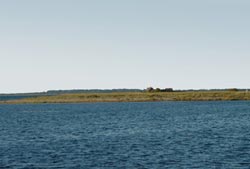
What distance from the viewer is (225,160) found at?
47.0 metres

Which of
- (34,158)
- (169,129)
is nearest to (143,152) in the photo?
(34,158)

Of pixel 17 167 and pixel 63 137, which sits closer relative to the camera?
pixel 17 167

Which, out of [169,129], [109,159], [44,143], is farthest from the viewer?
[169,129]

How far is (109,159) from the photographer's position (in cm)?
4919

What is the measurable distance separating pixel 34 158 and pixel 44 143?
1416 cm

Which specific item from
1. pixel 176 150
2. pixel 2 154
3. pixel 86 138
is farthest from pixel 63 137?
pixel 176 150

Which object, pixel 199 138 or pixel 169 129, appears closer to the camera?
pixel 199 138

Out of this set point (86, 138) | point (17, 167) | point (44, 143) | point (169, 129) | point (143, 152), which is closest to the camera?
point (17, 167)

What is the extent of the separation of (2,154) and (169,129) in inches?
1373

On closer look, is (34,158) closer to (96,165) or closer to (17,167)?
(17,167)

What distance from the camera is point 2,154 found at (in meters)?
53.6

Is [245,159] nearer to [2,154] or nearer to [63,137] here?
[2,154]

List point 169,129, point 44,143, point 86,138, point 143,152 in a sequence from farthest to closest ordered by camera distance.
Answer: point 169,129
point 86,138
point 44,143
point 143,152

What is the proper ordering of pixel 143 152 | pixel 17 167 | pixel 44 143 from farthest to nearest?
pixel 44 143 → pixel 143 152 → pixel 17 167
